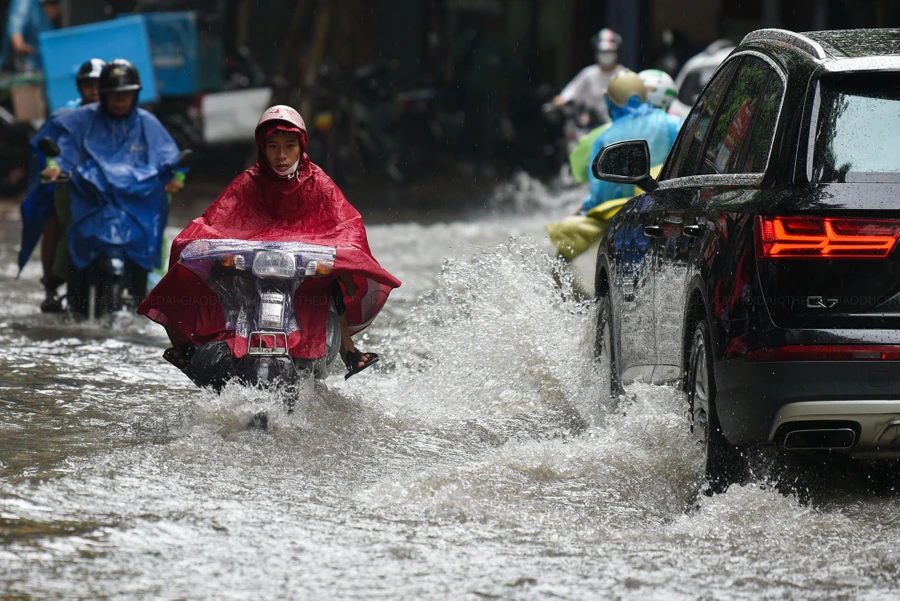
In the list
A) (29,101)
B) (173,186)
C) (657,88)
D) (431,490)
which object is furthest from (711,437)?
(29,101)

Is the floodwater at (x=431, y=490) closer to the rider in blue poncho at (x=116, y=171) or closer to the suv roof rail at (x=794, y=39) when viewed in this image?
the suv roof rail at (x=794, y=39)

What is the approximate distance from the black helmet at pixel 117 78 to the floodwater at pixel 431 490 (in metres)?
2.13

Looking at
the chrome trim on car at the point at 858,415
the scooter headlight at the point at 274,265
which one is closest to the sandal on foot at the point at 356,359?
the scooter headlight at the point at 274,265

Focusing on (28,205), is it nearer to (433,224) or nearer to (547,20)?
(433,224)

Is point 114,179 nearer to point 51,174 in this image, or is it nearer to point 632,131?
point 51,174

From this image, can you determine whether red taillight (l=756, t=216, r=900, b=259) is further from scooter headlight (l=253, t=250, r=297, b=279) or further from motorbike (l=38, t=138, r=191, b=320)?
motorbike (l=38, t=138, r=191, b=320)

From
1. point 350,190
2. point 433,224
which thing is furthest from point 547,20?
point 433,224

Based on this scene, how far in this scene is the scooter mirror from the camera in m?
9.69

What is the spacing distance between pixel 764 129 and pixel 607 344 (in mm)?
2115

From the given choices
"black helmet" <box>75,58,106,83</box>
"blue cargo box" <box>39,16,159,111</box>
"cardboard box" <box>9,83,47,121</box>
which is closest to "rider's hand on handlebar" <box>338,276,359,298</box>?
"black helmet" <box>75,58,106,83</box>

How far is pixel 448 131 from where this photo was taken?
23141mm

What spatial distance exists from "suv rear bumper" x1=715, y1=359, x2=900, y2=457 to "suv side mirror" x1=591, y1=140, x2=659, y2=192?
1.53 meters

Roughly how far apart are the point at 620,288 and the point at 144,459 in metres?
2.06

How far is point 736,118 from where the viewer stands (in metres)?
5.62
